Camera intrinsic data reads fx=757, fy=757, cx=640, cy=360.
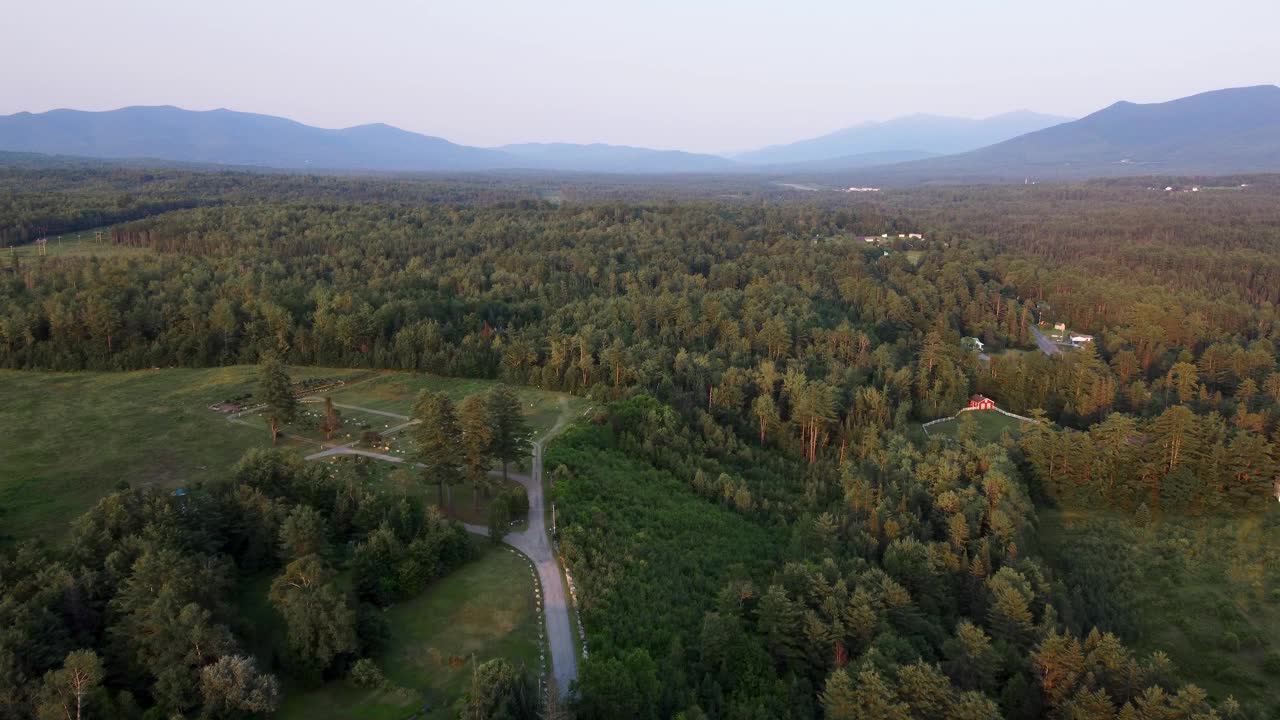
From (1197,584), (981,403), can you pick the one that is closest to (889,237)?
(981,403)

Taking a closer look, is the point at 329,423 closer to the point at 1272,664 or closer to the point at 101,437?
the point at 101,437

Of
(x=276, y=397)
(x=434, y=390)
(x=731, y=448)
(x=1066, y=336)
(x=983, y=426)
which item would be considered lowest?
(x=983, y=426)

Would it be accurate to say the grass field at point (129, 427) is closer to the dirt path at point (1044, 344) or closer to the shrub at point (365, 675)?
the shrub at point (365, 675)

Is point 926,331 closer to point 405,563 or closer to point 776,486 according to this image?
point 776,486

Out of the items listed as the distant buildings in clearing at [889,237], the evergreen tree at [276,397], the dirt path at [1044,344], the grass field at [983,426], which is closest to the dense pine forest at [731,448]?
the grass field at [983,426]

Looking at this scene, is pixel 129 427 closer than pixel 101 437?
No

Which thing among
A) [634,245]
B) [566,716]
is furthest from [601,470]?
[634,245]

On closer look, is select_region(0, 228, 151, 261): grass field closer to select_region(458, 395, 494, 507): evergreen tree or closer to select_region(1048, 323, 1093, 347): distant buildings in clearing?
select_region(458, 395, 494, 507): evergreen tree
